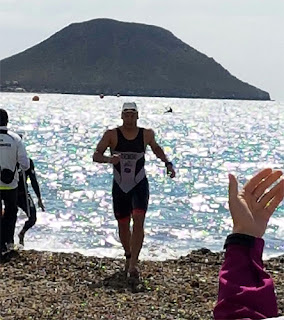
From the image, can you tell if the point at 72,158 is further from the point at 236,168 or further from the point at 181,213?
the point at 181,213

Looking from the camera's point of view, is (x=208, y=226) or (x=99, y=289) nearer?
(x=99, y=289)

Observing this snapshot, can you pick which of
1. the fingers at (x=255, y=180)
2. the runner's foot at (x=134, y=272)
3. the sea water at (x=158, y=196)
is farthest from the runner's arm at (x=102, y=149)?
the fingers at (x=255, y=180)

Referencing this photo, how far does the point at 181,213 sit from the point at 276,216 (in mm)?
3122

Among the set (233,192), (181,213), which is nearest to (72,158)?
(181,213)

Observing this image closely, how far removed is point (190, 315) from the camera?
234 inches

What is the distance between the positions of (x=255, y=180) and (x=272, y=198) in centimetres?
6

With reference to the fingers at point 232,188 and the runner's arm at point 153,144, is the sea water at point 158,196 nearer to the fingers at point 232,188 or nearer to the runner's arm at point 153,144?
the runner's arm at point 153,144

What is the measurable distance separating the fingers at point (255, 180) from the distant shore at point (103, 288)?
4.35 meters

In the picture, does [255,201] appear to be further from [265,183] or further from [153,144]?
[153,144]

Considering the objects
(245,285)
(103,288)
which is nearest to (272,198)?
(245,285)

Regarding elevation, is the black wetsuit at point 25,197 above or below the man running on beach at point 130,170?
below

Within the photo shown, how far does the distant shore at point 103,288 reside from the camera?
5973mm

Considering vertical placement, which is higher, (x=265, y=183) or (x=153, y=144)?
(x=265, y=183)

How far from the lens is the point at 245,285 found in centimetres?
149
